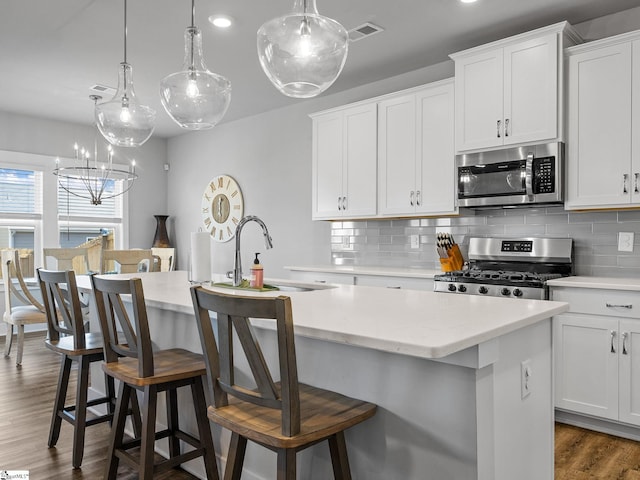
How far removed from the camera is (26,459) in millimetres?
2525

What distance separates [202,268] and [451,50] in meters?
2.66

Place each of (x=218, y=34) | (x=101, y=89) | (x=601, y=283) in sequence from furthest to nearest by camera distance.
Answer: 1. (x=101, y=89)
2. (x=218, y=34)
3. (x=601, y=283)

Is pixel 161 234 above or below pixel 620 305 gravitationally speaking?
above

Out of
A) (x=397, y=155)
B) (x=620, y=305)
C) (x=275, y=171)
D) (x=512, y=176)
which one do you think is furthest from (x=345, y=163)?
(x=620, y=305)

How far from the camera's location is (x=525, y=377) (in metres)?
1.68

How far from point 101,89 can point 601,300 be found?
471 cm

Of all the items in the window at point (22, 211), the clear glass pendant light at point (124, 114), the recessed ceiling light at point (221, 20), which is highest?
the recessed ceiling light at point (221, 20)

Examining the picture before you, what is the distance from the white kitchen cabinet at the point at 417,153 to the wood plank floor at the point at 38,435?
8.51 feet

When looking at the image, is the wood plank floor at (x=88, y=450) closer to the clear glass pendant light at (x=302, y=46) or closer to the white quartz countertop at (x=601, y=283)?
the white quartz countertop at (x=601, y=283)

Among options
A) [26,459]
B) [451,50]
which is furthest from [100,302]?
[451,50]

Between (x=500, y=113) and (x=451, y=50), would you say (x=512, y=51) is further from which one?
(x=451, y=50)

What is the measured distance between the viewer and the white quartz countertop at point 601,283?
272cm

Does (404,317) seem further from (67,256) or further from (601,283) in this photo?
(67,256)

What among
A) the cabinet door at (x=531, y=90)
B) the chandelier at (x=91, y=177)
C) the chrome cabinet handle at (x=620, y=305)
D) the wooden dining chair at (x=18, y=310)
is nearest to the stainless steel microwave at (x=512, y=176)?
the cabinet door at (x=531, y=90)
